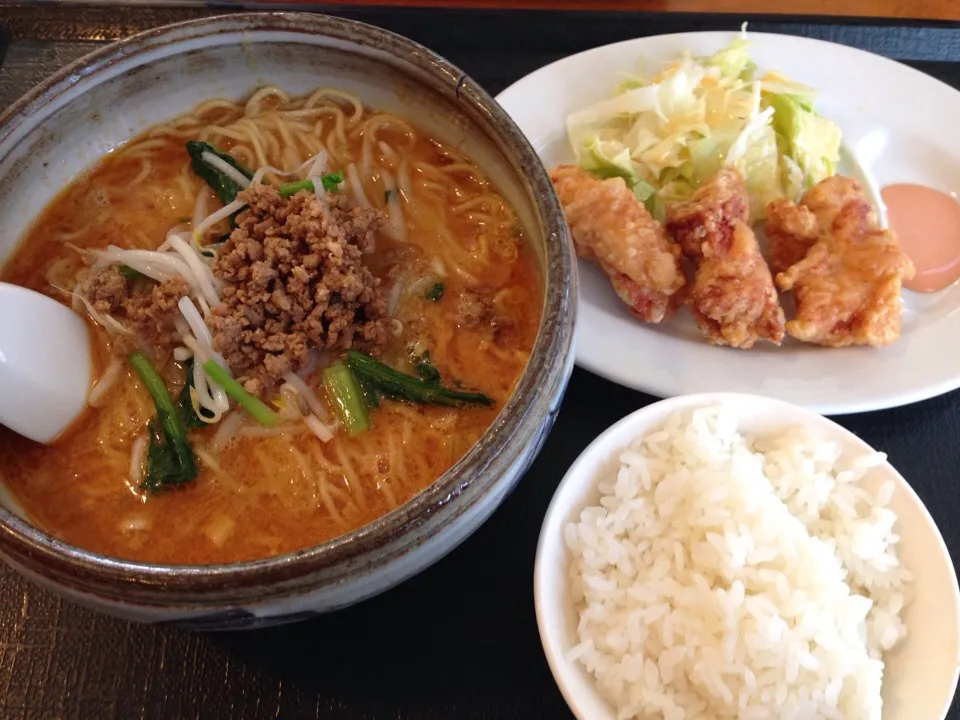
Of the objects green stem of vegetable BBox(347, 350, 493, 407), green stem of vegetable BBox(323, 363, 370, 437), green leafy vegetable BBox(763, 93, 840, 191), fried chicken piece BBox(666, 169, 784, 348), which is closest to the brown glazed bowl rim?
green stem of vegetable BBox(347, 350, 493, 407)

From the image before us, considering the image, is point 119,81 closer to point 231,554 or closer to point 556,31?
point 231,554

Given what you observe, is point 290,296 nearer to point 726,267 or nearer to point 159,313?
point 159,313

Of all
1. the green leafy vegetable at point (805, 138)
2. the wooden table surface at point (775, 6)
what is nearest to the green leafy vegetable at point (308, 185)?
the wooden table surface at point (775, 6)

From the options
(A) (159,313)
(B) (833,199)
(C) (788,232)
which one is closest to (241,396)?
(A) (159,313)

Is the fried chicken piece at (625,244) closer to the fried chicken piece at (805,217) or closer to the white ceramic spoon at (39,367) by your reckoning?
the fried chicken piece at (805,217)

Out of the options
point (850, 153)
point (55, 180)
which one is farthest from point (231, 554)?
point (850, 153)
